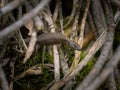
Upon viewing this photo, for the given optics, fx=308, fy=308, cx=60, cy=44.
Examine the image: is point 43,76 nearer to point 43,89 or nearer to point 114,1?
point 43,89

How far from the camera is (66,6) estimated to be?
6.00 ft

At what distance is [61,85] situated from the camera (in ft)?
4.00

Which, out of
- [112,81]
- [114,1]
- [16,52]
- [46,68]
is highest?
[114,1]

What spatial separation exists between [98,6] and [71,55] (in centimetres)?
27

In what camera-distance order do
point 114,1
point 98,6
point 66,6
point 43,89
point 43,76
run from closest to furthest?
point 114,1 → point 43,89 → point 43,76 → point 98,6 → point 66,6

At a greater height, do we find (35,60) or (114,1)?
(114,1)

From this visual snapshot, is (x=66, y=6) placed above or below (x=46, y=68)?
above

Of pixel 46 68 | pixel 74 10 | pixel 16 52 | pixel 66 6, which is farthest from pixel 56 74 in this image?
pixel 66 6

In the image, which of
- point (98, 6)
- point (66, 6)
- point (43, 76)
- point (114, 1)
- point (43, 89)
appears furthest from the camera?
point (66, 6)

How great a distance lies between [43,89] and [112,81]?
0.98ft

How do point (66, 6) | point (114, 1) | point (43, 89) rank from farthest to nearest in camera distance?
point (66, 6), point (43, 89), point (114, 1)

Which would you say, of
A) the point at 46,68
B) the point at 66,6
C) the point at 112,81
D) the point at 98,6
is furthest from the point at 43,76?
the point at 66,6

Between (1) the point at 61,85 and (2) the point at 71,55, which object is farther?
(2) the point at 71,55

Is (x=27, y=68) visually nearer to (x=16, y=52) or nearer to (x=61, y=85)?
(x=16, y=52)
